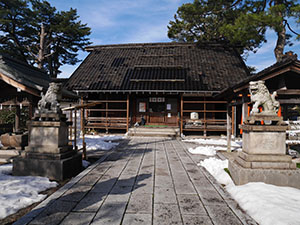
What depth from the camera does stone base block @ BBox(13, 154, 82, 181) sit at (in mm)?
4684

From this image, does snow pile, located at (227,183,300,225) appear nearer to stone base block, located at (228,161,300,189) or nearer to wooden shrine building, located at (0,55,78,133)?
stone base block, located at (228,161,300,189)

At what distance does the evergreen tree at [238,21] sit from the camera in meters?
11.4

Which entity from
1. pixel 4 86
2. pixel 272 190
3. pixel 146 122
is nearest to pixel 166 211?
pixel 272 190

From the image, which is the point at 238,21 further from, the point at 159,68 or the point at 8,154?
the point at 8,154

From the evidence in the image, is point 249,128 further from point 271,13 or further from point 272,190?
point 271,13

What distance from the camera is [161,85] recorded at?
13.6 metres

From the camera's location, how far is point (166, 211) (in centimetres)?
305

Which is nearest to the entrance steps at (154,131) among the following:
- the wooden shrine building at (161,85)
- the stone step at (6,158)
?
the wooden shrine building at (161,85)

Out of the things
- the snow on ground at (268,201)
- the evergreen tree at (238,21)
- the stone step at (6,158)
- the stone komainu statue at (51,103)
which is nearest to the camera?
the snow on ground at (268,201)

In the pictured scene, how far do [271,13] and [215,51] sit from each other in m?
6.14

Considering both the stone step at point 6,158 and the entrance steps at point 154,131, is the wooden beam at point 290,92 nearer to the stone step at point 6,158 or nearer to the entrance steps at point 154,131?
the entrance steps at point 154,131

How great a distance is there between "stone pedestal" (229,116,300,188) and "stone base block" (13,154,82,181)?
437 cm

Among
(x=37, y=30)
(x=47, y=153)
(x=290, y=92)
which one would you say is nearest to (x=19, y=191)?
(x=47, y=153)

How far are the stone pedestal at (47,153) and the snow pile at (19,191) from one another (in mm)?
246
